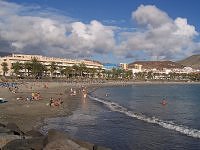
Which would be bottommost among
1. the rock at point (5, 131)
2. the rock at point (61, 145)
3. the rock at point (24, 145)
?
the rock at point (24, 145)

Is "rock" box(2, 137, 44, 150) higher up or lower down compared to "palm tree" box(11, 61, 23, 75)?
lower down

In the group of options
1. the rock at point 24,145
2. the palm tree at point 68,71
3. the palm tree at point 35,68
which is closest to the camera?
the rock at point 24,145

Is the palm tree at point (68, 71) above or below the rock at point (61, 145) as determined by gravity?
above

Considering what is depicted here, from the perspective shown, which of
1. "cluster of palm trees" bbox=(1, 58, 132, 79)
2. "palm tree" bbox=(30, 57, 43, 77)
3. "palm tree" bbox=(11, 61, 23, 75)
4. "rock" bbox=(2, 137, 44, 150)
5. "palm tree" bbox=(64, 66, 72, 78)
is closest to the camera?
"rock" bbox=(2, 137, 44, 150)

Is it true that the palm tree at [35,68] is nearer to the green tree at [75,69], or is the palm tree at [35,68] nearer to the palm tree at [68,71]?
the palm tree at [68,71]

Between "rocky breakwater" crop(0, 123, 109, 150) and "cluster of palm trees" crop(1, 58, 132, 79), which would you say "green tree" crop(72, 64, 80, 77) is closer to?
"cluster of palm trees" crop(1, 58, 132, 79)

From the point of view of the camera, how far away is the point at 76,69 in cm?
17162

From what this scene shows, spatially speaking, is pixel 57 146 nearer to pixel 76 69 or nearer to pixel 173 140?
pixel 173 140

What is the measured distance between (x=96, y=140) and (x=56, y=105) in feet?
65.0

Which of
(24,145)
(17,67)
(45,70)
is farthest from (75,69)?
(24,145)

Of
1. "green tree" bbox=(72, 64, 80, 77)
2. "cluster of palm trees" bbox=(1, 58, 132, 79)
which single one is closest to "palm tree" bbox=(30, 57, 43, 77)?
"cluster of palm trees" bbox=(1, 58, 132, 79)

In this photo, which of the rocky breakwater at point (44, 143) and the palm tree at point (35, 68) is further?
the palm tree at point (35, 68)

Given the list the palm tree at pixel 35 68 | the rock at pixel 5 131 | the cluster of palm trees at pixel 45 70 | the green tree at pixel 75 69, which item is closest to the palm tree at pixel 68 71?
the cluster of palm trees at pixel 45 70

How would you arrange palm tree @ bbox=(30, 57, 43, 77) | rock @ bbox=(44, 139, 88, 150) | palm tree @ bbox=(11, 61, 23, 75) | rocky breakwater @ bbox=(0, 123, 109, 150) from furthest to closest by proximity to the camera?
palm tree @ bbox=(30, 57, 43, 77), palm tree @ bbox=(11, 61, 23, 75), rocky breakwater @ bbox=(0, 123, 109, 150), rock @ bbox=(44, 139, 88, 150)
